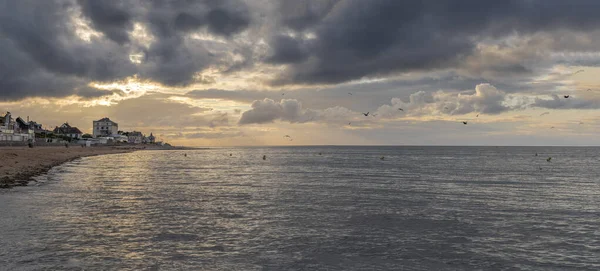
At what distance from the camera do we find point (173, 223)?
23.8 m

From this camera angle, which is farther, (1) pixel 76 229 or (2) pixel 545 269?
(1) pixel 76 229

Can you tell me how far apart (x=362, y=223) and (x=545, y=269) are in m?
10.2

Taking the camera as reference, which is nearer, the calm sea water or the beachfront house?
the calm sea water

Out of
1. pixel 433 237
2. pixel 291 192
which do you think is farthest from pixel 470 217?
pixel 291 192

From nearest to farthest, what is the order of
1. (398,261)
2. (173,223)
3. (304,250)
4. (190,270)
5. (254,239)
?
1. (190,270)
2. (398,261)
3. (304,250)
4. (254,239)
5. (173,223)

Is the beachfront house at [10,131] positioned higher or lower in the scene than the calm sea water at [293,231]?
higher

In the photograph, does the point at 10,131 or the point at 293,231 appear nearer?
the point at 293,231

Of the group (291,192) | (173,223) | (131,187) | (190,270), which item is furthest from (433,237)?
(131,187)

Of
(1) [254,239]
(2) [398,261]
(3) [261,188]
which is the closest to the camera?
(2) [398,261]

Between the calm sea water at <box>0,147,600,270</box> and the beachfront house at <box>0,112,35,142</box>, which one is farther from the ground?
the beachfront house at <box>0,112,35,142</box>

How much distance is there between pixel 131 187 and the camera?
43281mm

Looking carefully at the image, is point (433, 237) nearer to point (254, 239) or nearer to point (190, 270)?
point (254, 239)

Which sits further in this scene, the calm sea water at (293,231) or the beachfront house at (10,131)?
the beachfront house at (10,131)

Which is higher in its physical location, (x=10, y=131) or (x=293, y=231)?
(x=10, y=131)
